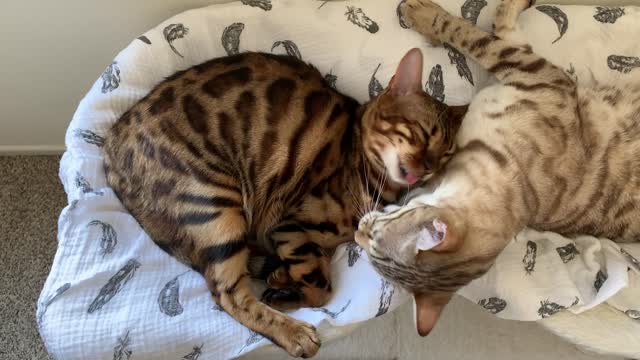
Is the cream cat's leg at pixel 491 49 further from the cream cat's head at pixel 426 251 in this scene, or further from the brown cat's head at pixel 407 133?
the cream cat's head at pixel 426 251

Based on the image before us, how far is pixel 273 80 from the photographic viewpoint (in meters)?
1.66

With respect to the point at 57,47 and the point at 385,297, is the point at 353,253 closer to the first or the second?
the point at 385,297

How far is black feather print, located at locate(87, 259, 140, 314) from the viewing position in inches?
60.2

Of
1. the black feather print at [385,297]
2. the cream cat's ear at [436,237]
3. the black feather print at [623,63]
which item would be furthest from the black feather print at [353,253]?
the black feather print at [623,63]

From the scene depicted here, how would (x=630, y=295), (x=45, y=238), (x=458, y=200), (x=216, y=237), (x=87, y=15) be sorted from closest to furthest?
(x=458, y=200), (x=216, y=237), (x=630, y=295), (x=87, y=15), (x=45, y=238)

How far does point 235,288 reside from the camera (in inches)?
61.7

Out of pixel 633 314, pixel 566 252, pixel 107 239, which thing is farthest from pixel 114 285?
pixel 633 314

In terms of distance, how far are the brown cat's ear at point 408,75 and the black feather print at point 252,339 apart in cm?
69

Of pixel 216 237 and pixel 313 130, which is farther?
pixel 313 130

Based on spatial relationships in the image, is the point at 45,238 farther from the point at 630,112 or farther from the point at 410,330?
the point at 630,112

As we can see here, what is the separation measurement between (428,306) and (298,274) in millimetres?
402

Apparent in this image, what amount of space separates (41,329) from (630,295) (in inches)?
59.0

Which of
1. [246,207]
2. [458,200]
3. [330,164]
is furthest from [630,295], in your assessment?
[246,207]

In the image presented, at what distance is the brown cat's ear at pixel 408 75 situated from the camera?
1464mm
